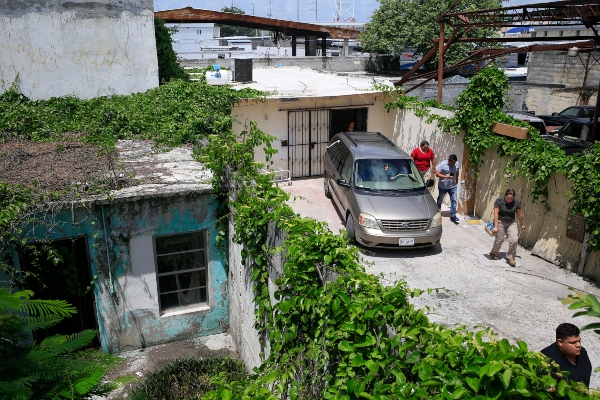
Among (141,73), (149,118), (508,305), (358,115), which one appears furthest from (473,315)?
(141,73)

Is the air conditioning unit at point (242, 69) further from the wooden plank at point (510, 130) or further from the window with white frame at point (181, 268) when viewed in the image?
the window with white frame at point (181, 268)

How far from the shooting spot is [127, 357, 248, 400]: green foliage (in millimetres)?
7215

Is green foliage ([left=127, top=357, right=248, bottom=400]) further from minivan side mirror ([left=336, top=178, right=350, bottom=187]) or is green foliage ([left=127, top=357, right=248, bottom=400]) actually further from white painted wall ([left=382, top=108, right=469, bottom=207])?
white painted wall ([left=382, top=108, right=469, bottom=207])

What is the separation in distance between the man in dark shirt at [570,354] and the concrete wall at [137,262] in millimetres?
5266

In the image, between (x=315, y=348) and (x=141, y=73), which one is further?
(x=141, y=73)

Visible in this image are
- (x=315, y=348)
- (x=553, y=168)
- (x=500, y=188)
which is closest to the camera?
(x=315, y=348)

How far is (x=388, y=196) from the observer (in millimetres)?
10531

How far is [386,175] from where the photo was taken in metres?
11.1

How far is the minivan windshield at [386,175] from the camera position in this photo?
428 inches

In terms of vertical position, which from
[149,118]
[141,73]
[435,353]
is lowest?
[435,353]

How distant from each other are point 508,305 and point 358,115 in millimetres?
8652

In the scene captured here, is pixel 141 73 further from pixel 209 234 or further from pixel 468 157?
pixel 468 157

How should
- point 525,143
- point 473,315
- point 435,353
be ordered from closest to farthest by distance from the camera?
point 435,353
point 473,315
point 525,143

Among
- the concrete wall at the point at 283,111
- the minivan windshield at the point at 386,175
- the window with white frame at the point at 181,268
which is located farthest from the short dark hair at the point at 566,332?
the concrete wall at the point at 283,111
